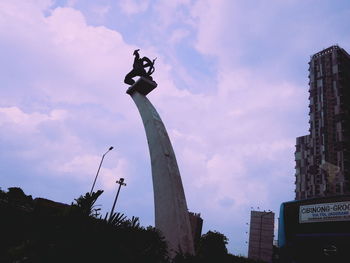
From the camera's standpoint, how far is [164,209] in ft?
46.5

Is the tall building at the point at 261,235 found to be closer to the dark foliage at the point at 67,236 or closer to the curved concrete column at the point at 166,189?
the curved concrete column at the point at 166,189

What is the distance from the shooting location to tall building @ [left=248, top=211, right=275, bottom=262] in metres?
45.2

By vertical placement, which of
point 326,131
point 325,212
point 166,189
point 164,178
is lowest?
point 325,212

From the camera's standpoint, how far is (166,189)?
14.7m

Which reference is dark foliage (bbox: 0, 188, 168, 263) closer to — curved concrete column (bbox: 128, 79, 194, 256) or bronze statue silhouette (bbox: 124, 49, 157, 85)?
curved concrete column (bbox: 128, 79, 194, 256)

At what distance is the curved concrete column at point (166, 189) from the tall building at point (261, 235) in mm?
35486

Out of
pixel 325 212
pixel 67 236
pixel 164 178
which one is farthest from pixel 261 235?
pixel 67 236

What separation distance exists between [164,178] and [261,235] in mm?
37260

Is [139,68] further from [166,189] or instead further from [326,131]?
[326,131]

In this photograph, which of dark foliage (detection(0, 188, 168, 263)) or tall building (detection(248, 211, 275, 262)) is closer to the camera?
dark foliage (detection(0, 188, 168, 263))

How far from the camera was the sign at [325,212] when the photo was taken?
8297mm

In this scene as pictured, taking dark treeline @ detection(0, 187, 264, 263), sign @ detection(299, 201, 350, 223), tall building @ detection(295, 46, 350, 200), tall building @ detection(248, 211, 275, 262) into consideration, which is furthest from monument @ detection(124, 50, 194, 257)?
tall building @ detection(295, 46, 350, 200)

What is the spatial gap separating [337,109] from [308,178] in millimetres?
19926

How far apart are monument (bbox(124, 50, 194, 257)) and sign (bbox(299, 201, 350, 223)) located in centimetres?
459
